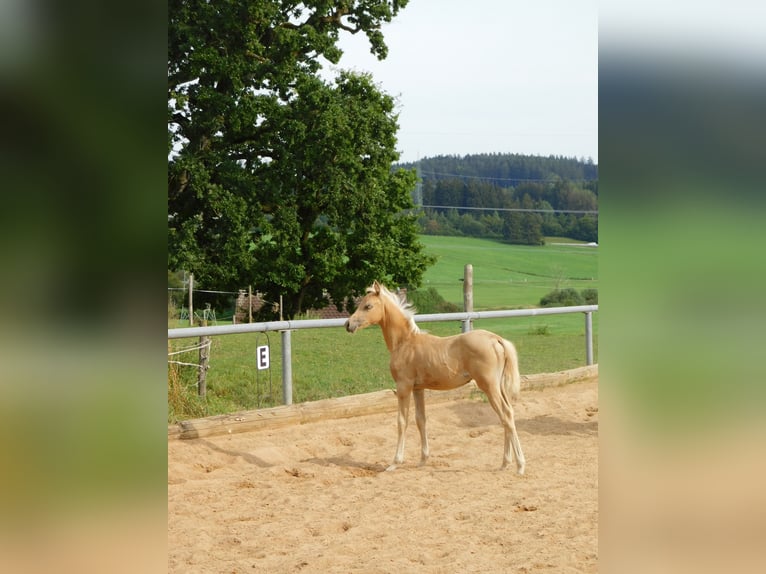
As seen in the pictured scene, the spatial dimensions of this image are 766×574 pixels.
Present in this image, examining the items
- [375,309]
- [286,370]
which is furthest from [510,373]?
[286,370]

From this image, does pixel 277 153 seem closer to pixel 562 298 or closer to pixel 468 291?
pixel 468 291

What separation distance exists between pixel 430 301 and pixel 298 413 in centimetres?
2698

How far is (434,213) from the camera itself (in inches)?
2047

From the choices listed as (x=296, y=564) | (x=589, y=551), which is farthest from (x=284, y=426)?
(x=589, y=551)

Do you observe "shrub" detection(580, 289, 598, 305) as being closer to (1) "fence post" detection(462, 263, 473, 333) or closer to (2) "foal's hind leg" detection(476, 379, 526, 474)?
(1) "fence post" detection(462, 263, 473, 333)

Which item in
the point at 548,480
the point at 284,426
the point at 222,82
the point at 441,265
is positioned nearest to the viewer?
the point at 548,480
